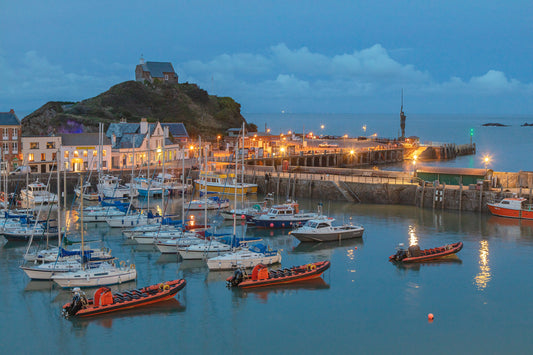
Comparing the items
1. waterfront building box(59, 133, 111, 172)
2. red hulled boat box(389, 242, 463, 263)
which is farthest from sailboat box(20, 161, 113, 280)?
waterfront building box(59, 133, 111, 172)

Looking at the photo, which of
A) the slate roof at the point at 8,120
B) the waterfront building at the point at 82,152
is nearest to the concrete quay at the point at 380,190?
the waterfront building at the point at 82,152

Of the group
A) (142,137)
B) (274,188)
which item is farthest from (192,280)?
(142,137)

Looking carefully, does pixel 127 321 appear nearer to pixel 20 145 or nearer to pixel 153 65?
pixel 20 145

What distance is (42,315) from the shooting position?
29.8m

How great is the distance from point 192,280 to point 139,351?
9178 millimetres

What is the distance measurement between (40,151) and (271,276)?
48639 mm

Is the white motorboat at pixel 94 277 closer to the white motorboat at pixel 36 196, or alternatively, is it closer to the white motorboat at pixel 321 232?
the white motorboat at pixel 321 232

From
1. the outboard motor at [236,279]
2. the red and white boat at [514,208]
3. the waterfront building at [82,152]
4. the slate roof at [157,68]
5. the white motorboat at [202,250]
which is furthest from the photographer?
the slate roof at [157,68]

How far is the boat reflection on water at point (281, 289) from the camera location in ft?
108

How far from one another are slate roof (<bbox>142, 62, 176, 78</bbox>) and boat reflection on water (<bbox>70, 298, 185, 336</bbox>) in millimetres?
131793

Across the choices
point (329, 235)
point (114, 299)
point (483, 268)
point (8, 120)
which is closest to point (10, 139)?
point (8, 120)

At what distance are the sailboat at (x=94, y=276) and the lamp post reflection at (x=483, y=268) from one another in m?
20.1

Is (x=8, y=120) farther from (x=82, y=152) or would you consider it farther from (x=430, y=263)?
(x=430, y=263)

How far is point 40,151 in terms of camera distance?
73562 mm
